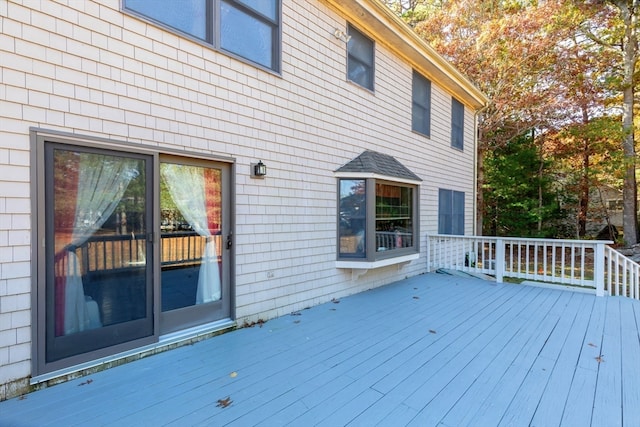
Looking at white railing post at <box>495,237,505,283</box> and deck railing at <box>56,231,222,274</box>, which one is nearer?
deck railing at <box>56,231,222,274</box>

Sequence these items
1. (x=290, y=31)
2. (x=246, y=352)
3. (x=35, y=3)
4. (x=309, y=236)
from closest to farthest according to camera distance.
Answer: (x=35, y=3) → (x=246, y=352) → (x=290, y=31) → (x=309, y=236)

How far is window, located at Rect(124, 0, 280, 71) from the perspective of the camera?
10.9 feet

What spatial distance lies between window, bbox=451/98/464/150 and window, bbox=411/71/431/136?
1.55 metres

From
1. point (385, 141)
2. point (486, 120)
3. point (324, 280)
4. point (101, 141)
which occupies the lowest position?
point (324, 280)

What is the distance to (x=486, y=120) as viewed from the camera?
1214 centimetres

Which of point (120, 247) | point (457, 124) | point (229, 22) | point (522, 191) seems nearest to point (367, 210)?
point (229, 22)

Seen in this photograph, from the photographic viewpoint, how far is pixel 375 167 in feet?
17.8

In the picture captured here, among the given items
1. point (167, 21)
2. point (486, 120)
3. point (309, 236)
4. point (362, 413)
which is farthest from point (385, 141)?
point (486, 120)

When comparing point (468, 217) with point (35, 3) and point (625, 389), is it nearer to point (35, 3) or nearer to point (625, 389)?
point (625, 389)

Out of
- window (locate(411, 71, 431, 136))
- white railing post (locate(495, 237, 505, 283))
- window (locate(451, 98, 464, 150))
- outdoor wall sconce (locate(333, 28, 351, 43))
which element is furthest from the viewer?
window (locate(451, 98, 464, 150))

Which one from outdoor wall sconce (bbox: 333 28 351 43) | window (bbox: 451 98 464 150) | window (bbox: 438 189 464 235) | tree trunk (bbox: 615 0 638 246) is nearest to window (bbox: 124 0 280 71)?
outdoor wall sconce (bbox: 333 28 351 43)

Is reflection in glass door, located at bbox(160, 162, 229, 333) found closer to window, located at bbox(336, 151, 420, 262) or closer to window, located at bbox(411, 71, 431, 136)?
window, located at bbox(336, 151, 420, 262)

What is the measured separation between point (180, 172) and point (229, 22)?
1.94 meters

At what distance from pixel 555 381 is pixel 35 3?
522 centimetres
